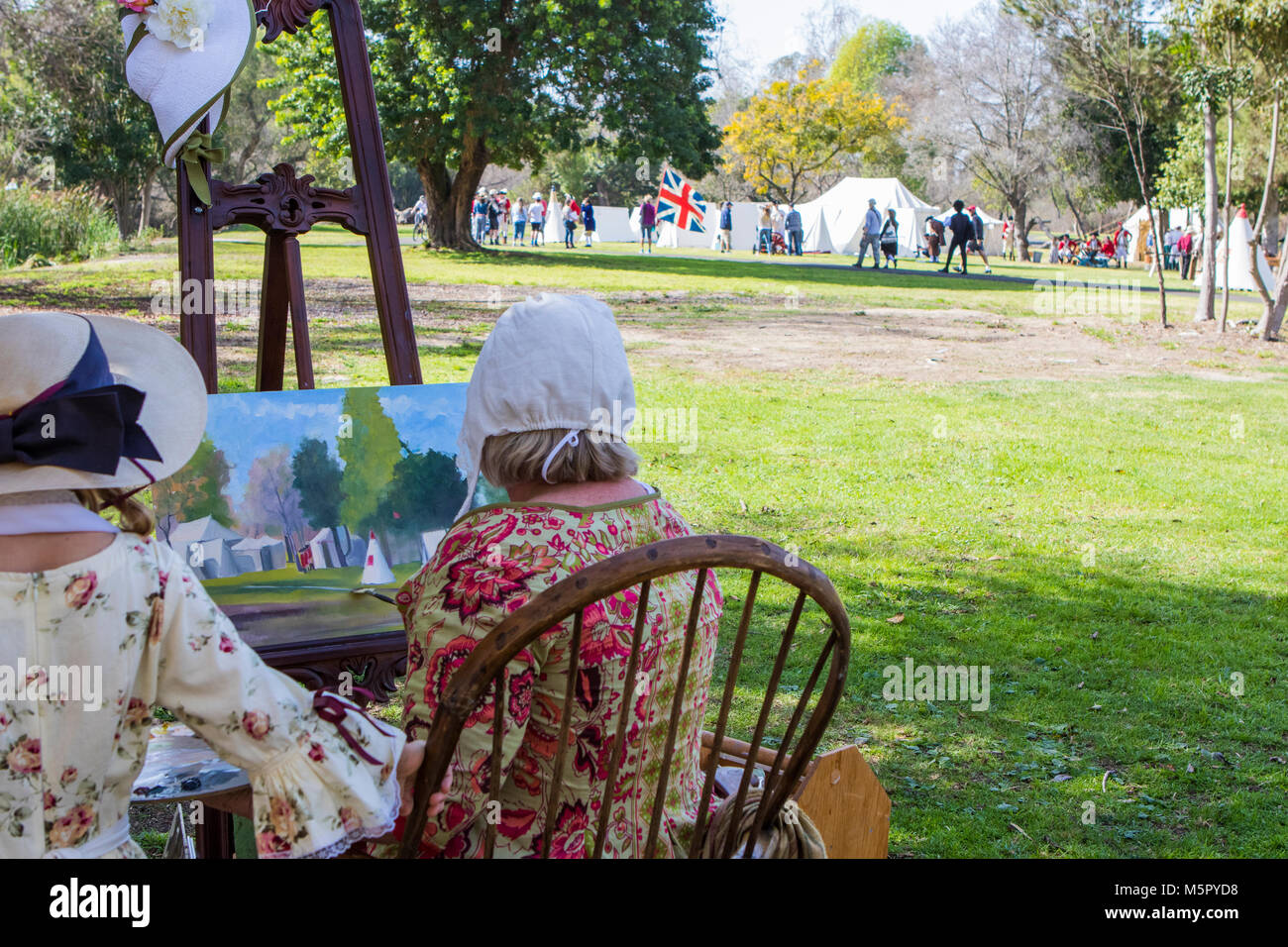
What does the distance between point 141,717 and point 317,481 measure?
1723 mm

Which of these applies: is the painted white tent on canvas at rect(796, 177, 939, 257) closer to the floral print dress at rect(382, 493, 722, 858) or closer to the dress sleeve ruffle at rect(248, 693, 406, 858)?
the floral print dress at rect(382, 493, 722, 858)

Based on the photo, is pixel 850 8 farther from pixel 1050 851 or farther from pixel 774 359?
pixel 1050 851

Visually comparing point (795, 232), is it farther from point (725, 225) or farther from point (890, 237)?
point (890, 237)

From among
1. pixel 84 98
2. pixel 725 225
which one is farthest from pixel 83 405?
pixel 725 225

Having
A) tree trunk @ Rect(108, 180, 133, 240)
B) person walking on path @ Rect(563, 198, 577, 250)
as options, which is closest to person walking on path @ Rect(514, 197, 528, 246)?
person walking on path @ Rect(563, 198, 577, 250)

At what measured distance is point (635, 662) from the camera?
159 cm

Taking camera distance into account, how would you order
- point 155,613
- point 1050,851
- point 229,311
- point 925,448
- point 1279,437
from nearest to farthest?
point 155,613
point 1050,851
point 925,448
point 1279,437
point 229,311

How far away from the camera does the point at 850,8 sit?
76.3m

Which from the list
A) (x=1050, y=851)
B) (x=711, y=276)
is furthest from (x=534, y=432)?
(x=711, y=276)

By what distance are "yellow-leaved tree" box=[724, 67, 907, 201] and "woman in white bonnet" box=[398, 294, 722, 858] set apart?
42123mm

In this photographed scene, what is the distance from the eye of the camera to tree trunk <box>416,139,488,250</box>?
84.4 feet

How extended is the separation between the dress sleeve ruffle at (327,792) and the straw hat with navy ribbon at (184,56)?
1.95 m

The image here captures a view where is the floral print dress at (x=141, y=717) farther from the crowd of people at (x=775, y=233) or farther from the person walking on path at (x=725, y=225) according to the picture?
the person walking on path at (x=725, y=225)
